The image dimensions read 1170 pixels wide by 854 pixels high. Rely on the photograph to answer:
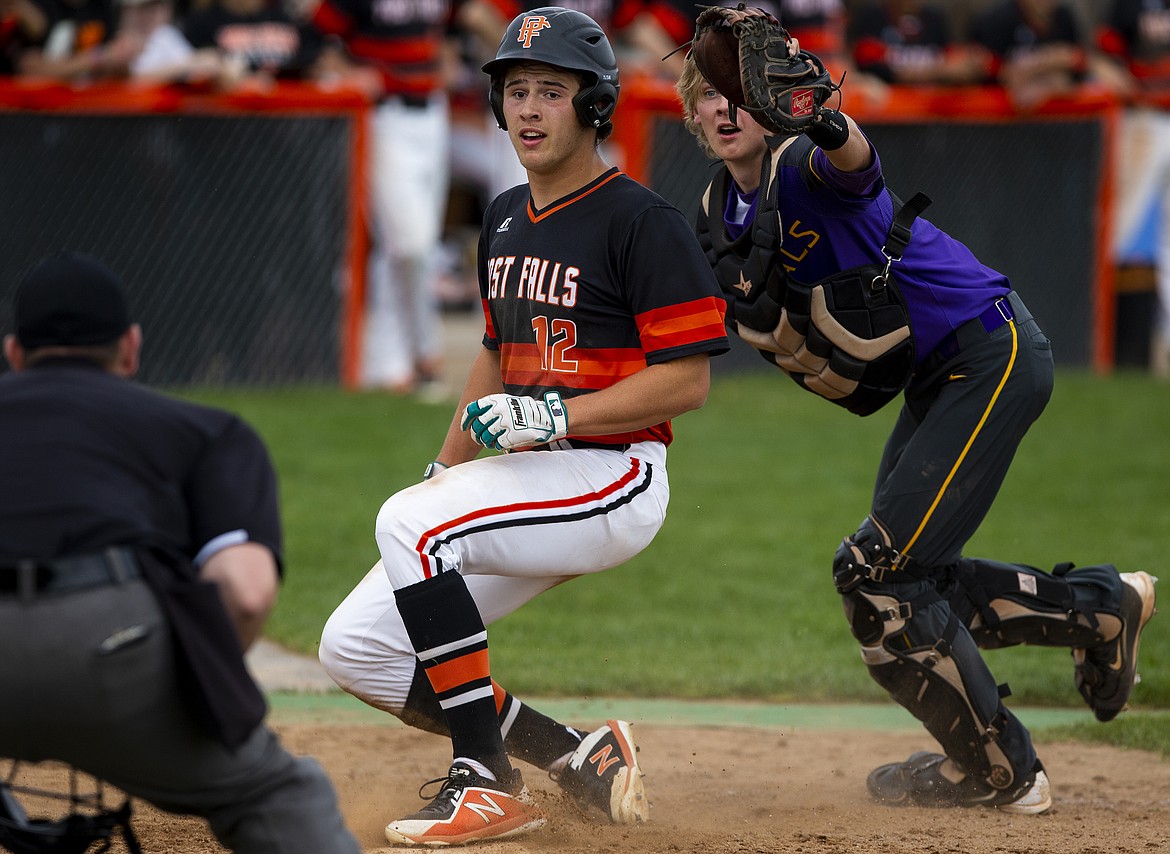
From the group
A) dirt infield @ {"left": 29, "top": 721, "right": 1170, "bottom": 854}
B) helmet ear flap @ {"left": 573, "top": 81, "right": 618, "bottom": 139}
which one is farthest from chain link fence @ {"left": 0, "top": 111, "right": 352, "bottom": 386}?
helmet ear flap @ {"left": 573, "top": 81, "right": 618, "bottom": 139}

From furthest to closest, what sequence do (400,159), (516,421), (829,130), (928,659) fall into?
(400,159)
(928,659)
(829,130)
(516,421)

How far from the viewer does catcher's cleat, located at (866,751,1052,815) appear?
185 inches

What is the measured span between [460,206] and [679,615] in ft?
36.8

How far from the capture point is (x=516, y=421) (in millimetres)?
3980

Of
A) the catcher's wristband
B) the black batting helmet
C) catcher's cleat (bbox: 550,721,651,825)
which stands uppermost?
the black batting helmet

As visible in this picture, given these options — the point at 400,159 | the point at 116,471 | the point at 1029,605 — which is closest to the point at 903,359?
the point at 1029,605

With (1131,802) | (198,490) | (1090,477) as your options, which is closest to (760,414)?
(1090,477)

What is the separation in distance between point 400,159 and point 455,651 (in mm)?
7501

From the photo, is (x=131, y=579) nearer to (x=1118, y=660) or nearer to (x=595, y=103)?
(x=595, y=103)

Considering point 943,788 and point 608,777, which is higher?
point 608,777

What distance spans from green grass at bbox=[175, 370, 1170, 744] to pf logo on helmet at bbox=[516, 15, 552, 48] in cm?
271

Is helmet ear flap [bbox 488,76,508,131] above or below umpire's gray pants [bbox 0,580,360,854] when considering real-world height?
above

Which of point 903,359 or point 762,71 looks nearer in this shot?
point 762,71

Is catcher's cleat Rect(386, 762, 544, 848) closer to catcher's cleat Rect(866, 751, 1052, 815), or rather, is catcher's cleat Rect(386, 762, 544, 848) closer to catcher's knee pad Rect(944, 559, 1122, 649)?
catcher's cleat Rect(866, 751, 1052, 815)
